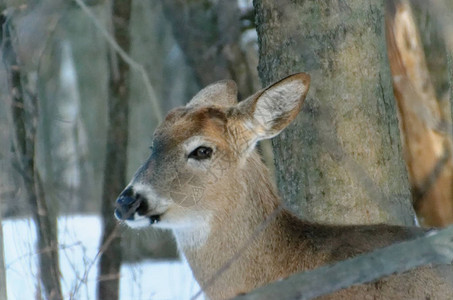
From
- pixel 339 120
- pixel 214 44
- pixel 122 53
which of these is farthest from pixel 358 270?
pixel 214 44

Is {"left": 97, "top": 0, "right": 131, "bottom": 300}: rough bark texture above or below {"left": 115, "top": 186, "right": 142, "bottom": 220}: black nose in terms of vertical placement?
above

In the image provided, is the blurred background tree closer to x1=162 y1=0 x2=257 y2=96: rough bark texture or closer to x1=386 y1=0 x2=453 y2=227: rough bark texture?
x1=162 y1=0 x2=257 y2=96: rough bark texture

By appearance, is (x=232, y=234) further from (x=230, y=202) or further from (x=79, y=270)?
(x=79, y=270)

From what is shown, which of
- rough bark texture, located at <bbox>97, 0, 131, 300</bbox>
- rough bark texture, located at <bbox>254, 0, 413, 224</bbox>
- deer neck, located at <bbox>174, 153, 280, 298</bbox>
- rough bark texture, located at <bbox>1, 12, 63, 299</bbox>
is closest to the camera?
deer neck, located at <bbox>174, 153, 280, 298</bbox>

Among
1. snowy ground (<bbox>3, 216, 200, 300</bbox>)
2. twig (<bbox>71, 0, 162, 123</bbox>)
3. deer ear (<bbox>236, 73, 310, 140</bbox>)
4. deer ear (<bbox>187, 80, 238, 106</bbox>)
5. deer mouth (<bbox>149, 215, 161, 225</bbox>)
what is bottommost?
snowy ground (<bbox>3, 216, 200, 300</bbox>)

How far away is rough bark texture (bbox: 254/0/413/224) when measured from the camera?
620cm

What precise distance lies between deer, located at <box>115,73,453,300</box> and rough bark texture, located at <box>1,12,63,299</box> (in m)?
1.83

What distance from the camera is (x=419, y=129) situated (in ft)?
33.4

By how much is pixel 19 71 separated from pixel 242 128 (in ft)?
8.23

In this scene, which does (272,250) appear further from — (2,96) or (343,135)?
(2,96)

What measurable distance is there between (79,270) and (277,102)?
7.75ft

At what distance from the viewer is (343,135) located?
6230 mm

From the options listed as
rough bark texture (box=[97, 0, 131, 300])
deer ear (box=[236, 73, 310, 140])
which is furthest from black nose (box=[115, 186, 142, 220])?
rough bark texture (box=[97, 0, 131, 300])

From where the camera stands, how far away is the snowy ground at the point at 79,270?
19.9ft
